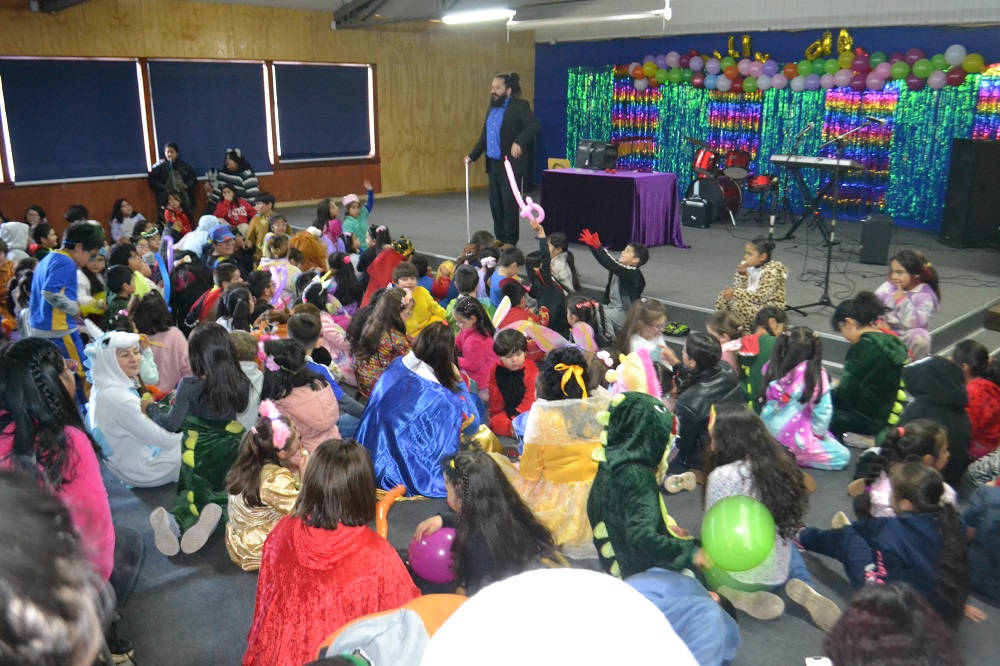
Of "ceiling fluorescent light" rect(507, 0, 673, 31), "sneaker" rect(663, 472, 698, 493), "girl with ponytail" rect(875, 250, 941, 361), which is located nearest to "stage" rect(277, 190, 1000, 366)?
"girl with ponytail" rect(875, 250, 941, 361)

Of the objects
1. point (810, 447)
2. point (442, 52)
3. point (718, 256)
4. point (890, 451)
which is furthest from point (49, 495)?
point (442, 52)

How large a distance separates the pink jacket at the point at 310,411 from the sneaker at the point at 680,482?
160 cm

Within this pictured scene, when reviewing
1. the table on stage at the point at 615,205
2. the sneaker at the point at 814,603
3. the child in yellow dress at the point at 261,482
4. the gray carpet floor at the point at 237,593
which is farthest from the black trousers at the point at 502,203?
the sneaker at the point at 814,603

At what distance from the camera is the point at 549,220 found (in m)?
8.74

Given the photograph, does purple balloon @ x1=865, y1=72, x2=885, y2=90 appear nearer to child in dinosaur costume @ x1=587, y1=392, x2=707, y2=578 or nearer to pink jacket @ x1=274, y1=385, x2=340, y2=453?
pink jacket @ x1=274, y1=385, x2=340, y2=453

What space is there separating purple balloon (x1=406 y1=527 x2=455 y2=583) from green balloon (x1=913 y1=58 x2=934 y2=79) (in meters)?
9.41

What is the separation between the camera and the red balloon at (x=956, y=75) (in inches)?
360

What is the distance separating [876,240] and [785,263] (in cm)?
92

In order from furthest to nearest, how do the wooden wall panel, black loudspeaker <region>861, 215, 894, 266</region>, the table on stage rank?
the wooden wall panel, the table on stage, black loudspeaker <region>861, 215, 894, 266</region>

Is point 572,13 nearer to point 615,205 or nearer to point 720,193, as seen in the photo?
point 720,193

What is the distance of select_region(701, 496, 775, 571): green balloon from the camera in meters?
2.36

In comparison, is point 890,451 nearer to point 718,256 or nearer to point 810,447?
point 810,447

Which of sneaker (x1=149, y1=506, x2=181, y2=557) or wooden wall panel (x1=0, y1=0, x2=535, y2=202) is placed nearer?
sneaker (x1=149, y1=506, x2=181, y2=557)

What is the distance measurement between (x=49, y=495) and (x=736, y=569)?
7.12 ft
